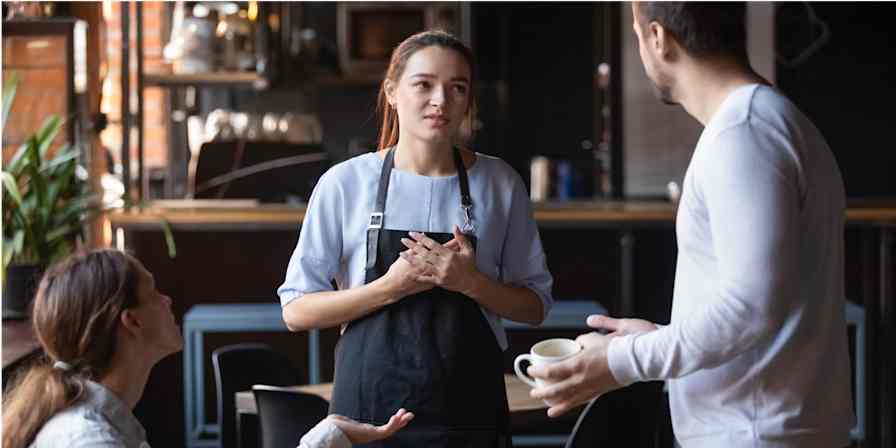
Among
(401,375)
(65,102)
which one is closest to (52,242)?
(65,102)

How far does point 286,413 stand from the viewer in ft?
8.34

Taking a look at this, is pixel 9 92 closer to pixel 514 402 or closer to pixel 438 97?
pixel 514 402

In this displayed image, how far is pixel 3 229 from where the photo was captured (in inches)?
145

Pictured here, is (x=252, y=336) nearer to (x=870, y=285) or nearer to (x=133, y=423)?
(x=870, y=285)

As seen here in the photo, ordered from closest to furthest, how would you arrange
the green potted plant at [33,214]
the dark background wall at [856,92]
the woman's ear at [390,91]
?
the woman's ear at [390,91], the green potted plant at [33,214], the dark background wall at [856,92]

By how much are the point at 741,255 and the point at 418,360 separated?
79 centimetres

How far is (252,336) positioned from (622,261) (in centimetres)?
144

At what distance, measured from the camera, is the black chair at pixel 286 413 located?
2.52 metres

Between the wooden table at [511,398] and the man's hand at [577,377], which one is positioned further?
the wooden table at [511,398]

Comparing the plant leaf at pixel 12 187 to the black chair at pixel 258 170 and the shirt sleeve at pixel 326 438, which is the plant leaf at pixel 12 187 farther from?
the shirt sleeve at pixel 326 438

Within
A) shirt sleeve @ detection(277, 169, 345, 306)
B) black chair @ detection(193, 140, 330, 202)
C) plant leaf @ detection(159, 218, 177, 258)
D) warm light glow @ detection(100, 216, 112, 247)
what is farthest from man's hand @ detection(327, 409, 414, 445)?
black chair @ detection(193, 140, 330, 202)

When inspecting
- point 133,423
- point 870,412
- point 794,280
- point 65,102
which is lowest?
point 870,412

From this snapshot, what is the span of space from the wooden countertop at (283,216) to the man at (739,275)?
9.48ft

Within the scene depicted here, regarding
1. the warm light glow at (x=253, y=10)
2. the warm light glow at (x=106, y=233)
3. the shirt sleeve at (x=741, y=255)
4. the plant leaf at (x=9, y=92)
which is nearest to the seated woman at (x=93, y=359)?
the shirt sleeve at (x=741, y=255)
